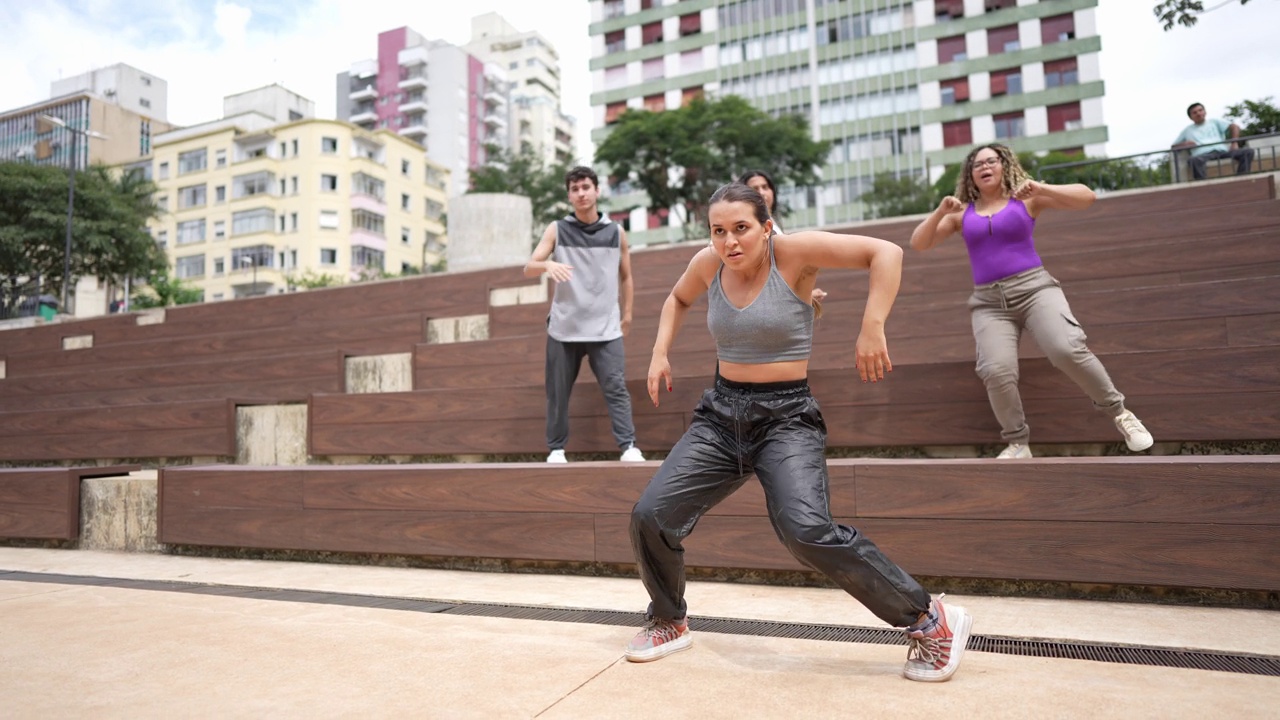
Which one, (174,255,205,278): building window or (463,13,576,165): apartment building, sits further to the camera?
(463,13,576,165): apartment building

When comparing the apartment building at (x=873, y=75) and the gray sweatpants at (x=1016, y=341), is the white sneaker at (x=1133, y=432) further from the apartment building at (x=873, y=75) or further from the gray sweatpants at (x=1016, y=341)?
the apartment building at (x=873, y=75)

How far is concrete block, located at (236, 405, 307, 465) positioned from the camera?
19.9 feet

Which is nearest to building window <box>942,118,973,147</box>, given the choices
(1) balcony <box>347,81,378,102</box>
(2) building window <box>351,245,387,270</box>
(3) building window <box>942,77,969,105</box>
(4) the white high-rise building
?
(3) building window <box>942,77,969,105</box>

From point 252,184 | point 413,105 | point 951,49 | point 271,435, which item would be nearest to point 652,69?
point 951,49

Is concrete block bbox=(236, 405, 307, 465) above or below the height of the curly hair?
below

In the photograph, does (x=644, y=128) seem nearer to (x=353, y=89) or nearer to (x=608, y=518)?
(x=608, y=518)

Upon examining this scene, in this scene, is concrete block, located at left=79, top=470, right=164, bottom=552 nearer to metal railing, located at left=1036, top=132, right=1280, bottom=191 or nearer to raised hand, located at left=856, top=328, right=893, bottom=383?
raised hand, located at left=856, top=328, right=893, bottom=383

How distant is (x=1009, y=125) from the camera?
42219 millimetres

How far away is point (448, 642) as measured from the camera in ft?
9.08

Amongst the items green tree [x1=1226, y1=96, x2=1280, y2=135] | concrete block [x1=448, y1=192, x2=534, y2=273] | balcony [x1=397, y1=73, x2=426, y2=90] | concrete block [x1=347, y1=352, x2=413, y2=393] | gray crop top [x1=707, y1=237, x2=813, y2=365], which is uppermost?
balcony [x1=397, y1=73, x2=426, y2=90]

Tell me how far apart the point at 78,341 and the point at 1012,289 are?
11051 millimetres

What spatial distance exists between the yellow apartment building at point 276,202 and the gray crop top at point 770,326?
50122 mm

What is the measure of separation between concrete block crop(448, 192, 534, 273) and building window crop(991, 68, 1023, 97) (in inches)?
1543

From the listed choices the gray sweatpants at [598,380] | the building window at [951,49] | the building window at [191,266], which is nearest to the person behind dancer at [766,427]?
the gray sweatpants at [598,380]
